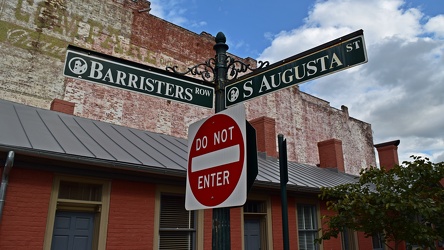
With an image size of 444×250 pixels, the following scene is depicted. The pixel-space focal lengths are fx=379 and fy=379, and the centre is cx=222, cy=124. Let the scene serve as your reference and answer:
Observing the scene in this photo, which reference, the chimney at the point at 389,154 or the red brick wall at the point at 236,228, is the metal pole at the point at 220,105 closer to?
the red brick wall at the point at 236,228

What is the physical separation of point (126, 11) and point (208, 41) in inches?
199

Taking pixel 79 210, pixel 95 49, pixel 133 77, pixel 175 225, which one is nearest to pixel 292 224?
pixel 175 225

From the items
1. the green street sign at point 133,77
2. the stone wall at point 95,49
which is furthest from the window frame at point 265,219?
the stone wall at point 95,49

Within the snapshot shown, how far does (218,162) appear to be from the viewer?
2.82m

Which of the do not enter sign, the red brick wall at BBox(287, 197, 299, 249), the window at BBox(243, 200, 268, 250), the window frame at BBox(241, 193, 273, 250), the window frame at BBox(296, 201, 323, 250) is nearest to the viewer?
the do not enter sign

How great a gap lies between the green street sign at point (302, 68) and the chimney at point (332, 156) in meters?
15.4

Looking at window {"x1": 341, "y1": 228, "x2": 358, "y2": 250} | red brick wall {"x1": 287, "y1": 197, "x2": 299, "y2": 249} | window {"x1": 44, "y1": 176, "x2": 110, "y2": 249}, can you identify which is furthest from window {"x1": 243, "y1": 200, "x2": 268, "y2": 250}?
window {"x1": 44, "y1": 176, "x2": 110, "y2": 249}

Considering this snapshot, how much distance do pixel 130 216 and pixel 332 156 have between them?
12.8m

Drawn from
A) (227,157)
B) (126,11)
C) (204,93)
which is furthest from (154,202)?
(126,11)

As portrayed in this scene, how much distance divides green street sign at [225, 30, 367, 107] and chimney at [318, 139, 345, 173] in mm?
15358

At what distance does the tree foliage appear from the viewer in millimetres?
8094

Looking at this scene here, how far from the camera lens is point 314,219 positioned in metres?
13.0

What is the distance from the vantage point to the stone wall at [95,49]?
14.7 metres

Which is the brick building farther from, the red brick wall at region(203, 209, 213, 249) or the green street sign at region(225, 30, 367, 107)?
the green street sign at region(225, 30, 367, 107)
